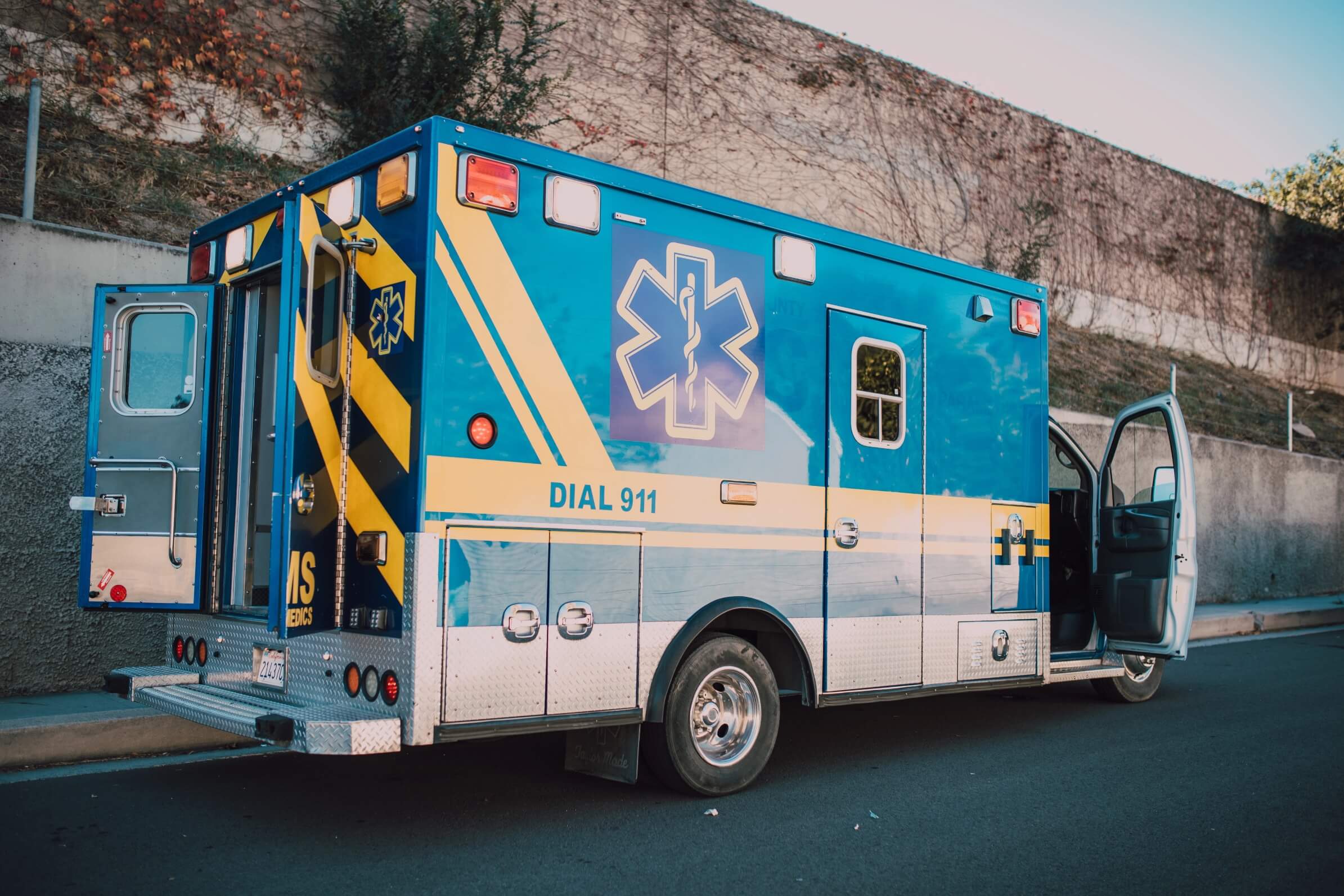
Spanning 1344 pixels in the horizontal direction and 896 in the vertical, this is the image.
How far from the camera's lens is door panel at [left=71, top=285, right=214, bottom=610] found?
17.7 feet

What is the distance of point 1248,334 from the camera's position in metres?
23.8

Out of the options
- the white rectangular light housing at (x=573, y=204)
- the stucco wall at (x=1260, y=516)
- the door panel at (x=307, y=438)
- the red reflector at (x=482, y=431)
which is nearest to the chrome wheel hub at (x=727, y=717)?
the red reflector at (x=482, y=431)

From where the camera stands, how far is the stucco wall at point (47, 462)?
675 cm

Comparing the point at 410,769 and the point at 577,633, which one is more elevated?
the point at 577,633

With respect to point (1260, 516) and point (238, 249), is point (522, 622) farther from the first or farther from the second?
point (1260, 516)

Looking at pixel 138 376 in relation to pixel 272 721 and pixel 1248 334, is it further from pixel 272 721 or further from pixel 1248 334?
pixel 1248 334

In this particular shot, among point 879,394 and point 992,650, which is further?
point 992,650

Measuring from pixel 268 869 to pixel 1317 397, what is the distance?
2520 cm

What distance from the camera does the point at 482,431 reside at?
4621mm

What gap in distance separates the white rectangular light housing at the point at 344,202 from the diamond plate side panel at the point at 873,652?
3.09 metres

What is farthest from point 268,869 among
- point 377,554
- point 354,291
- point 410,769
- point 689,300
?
point 689,300

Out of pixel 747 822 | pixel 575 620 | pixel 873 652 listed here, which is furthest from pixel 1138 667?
pixel 575 620

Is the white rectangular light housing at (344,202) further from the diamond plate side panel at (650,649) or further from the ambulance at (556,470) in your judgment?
the diamond plate side panel at (650,649)

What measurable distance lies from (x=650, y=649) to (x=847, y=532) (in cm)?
143
